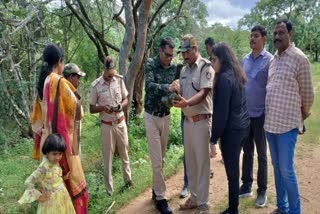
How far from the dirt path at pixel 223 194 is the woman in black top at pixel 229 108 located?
79 centimetres

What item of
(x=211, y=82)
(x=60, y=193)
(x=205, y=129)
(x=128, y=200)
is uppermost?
(x=211, y=82)

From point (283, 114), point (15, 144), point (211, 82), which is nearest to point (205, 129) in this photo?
point (211, 82)

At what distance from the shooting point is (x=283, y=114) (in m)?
3.87

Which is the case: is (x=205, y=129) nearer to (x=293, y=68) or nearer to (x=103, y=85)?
(x=293, y=68)

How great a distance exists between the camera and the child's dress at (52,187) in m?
3.46

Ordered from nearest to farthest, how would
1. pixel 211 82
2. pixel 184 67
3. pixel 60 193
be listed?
1. pixel 60 193
2. pixel 211 82
3. pixel 184 67

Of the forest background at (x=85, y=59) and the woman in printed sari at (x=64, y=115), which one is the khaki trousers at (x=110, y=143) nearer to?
the forest background at (x=85, y=59)

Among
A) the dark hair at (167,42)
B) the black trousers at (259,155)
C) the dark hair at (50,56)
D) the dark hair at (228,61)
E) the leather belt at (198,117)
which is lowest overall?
the black trousers at (259,155)

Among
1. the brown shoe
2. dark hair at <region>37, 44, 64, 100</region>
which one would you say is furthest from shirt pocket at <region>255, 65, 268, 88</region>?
dark hair at <region>37, 44, 64, 100</region>

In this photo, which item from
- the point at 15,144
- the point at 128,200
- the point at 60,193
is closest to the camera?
the point at 60,193

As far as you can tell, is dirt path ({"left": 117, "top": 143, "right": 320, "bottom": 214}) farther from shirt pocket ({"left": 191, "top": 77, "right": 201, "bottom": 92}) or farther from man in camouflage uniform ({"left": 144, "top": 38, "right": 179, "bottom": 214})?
shirt pocket ({"left": 191, "top": 77, "right": 201, "bottom": 92})

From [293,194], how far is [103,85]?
301 centimetres

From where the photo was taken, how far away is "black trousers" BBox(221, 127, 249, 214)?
157 inches

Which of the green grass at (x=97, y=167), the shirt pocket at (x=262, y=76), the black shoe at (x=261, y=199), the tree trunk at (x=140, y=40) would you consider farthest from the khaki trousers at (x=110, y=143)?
the shirt pocket at (x=262, y=76)
